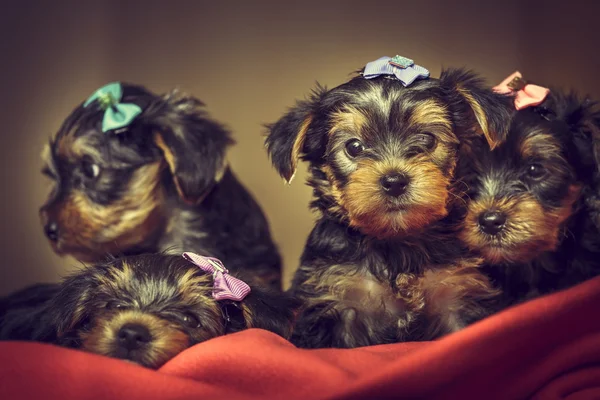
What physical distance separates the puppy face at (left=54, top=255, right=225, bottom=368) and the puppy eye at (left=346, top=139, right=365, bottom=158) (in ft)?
3.07

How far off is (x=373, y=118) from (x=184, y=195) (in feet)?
4.69

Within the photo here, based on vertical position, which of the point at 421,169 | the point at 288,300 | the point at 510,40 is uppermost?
the point at 510,40

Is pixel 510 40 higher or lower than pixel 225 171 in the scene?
higher

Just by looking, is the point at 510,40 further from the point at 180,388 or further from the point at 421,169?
the point at 180,388

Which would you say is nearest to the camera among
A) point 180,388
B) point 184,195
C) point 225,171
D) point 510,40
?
point 180,388

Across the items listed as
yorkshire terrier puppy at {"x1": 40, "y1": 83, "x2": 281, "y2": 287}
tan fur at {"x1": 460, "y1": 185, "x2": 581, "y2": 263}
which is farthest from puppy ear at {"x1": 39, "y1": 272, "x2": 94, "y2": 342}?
tan fur at {"x1": 460, "y1": 185, "x2": 581, "y2": 263}

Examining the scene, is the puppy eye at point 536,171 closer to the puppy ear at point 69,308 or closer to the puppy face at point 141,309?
the puppy face at point 141,309

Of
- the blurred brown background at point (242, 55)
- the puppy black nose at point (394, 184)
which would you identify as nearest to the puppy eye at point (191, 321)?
the puppy black nose at point (394, 184)

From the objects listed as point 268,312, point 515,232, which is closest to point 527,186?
point 515,232

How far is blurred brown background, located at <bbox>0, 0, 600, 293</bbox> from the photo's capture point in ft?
16.8

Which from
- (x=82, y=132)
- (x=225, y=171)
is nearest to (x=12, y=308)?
(x=82, y=132)

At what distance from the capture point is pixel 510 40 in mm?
5219

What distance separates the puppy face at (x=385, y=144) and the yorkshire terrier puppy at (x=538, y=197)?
0.23 meters

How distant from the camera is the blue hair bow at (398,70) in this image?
3.49m
